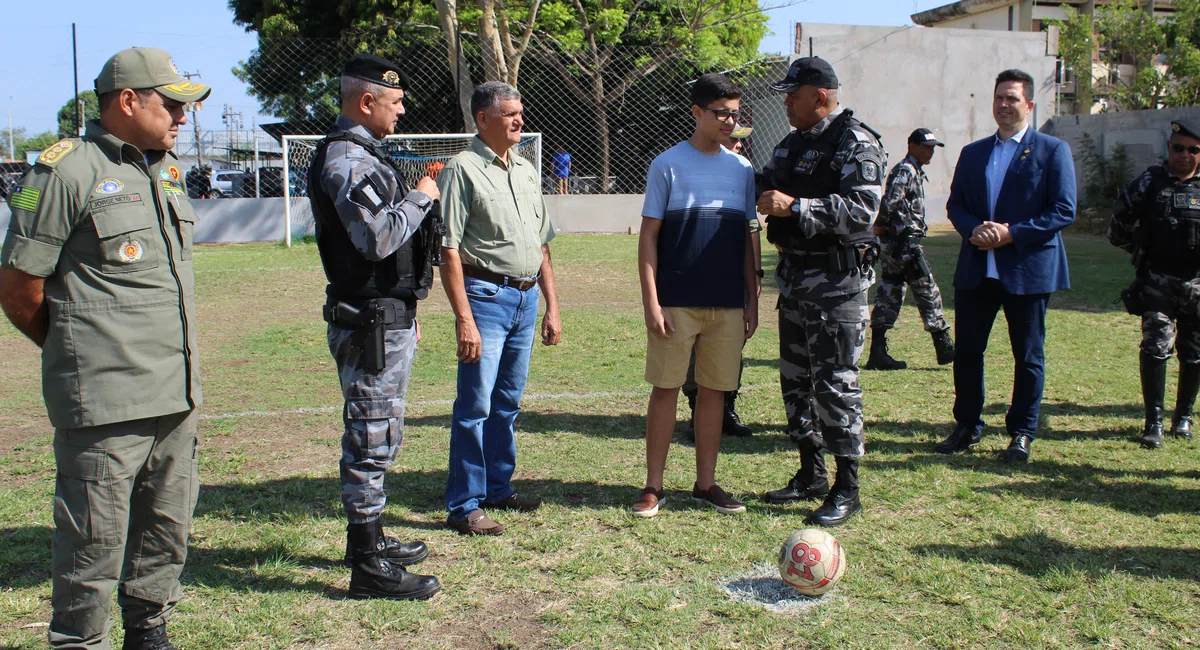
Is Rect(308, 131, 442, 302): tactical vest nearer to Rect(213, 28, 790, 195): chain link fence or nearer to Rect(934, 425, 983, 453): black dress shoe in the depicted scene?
Rect(934, 425, 983, 453): black dress shoe

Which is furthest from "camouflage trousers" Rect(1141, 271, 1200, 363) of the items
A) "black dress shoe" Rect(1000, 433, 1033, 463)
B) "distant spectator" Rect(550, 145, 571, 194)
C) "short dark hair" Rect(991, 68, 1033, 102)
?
"distant spectator" Rect(550, 145, 571, 194)

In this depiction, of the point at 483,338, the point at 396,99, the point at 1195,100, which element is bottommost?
the point at 483,338

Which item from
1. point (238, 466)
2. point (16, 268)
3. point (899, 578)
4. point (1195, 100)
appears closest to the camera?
Result: point (16, 268)

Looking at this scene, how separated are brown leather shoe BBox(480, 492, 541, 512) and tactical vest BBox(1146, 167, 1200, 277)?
Answer: 4024 millimetres

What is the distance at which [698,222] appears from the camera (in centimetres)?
425

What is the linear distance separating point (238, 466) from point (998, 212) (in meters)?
4.52

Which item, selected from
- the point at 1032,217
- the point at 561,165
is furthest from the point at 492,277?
the point at 561,165

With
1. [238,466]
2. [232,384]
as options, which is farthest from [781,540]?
[232,384]

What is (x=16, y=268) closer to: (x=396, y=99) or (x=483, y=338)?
(x=396, y=99)

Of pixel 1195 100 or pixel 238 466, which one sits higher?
pixel 1195 100

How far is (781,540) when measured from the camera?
13.5 ft

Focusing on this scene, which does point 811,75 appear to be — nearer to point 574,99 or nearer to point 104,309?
point 104,309

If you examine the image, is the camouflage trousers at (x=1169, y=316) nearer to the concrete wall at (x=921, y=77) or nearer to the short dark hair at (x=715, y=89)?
the short dark hair at (x=715, y=89)

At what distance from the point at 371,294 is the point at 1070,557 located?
3.02 m
